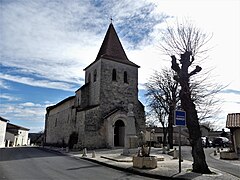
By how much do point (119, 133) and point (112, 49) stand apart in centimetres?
1075

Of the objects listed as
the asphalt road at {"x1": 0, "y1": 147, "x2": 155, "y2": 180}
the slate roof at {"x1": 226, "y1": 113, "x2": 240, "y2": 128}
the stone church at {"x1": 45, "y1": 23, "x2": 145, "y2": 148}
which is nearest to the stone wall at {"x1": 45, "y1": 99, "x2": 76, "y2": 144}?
the stone church at {"x1": 45, "y1": 23, "x2": 145, "y2": 148}

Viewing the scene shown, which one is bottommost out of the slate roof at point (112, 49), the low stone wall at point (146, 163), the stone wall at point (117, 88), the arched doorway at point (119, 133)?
the low stone wall at point (146, 163)

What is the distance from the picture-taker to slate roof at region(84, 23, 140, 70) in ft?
93.5

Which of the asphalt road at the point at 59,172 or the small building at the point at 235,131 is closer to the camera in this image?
the asphalt road at the point at 59,172

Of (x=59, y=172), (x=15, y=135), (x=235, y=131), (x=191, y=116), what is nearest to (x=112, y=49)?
(x=235, y=131)

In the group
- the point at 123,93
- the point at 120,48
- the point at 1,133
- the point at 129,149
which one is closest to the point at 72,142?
the point at 123,93

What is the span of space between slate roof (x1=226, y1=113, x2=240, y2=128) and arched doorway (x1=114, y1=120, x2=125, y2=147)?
1137 centimetres

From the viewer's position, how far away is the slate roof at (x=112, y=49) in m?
28.5

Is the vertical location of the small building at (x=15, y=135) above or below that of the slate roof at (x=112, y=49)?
below

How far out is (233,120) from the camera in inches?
911

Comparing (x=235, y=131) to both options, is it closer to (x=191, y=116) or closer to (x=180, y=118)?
(x=191, y=116)

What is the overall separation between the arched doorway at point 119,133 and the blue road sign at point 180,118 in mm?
17245

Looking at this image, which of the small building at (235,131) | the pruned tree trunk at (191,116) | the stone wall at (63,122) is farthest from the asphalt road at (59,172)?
the stone wall at (63,122)

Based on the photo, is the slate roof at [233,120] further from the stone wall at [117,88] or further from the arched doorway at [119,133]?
the arched doorway at [119,133]
